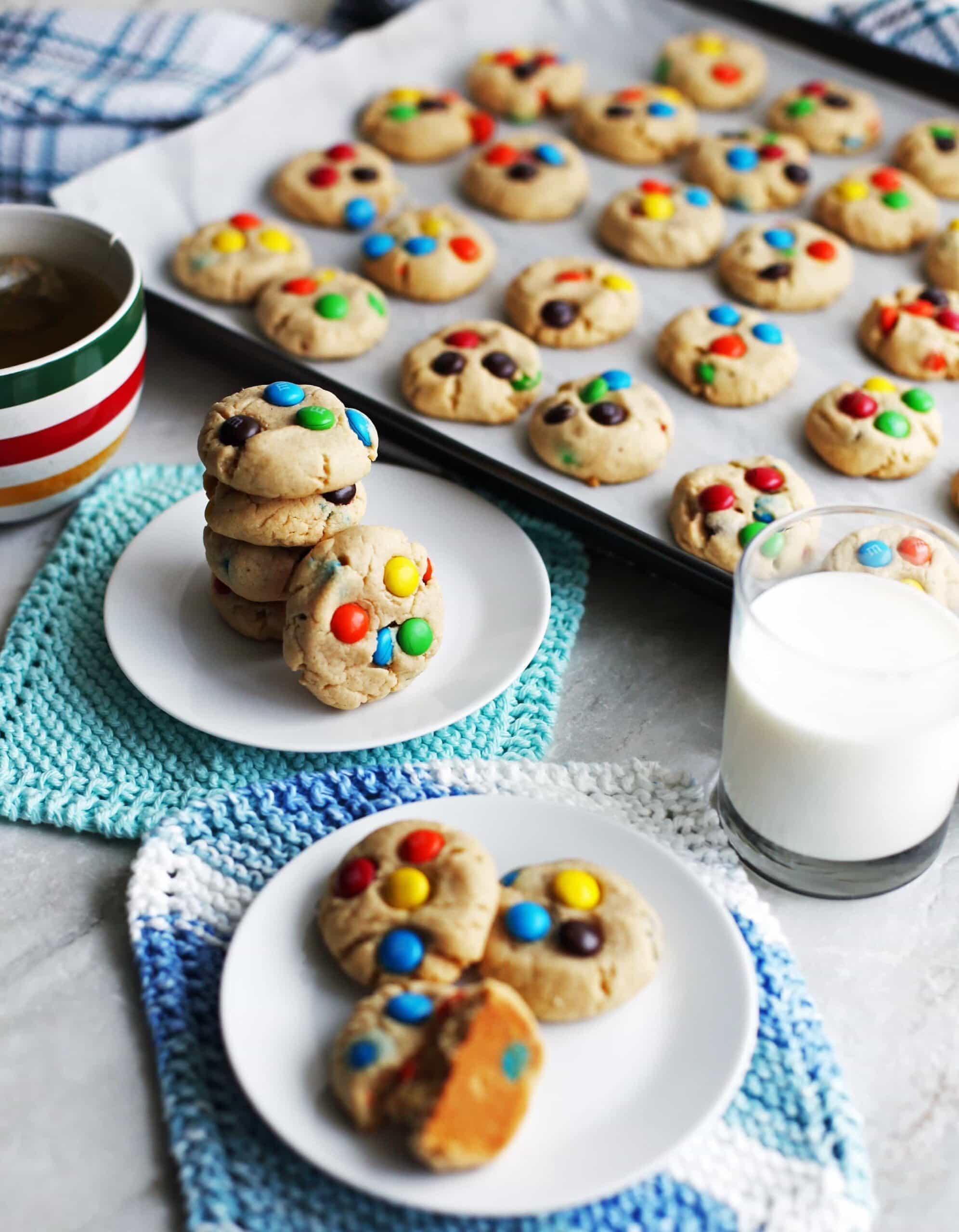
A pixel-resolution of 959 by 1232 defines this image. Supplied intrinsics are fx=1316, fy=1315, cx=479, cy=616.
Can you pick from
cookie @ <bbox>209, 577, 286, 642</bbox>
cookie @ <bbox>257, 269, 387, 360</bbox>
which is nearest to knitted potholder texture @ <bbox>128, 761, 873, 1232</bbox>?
cookie @ <bbox>209, 577, 286, 642</bbox>

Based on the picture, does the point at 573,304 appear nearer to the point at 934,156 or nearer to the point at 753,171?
the point at 753,171

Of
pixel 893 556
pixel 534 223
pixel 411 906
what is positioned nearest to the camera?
pixel 411 906

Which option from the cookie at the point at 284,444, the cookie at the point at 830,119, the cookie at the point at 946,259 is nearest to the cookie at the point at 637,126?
the cookie at the point at 830,119

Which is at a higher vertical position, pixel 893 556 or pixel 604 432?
pixel 893 556

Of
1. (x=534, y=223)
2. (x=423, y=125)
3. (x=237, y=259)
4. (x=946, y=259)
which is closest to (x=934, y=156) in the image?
(x=946, y=259)

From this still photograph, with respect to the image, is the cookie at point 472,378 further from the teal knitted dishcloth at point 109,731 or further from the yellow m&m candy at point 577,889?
the yellow m&m candy at point 577,889

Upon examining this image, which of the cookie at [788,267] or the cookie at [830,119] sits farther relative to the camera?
the cookie at [830,119]

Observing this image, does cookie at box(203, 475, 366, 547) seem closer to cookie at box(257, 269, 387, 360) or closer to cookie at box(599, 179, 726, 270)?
cookie at box(257, 269, 387, 360)
